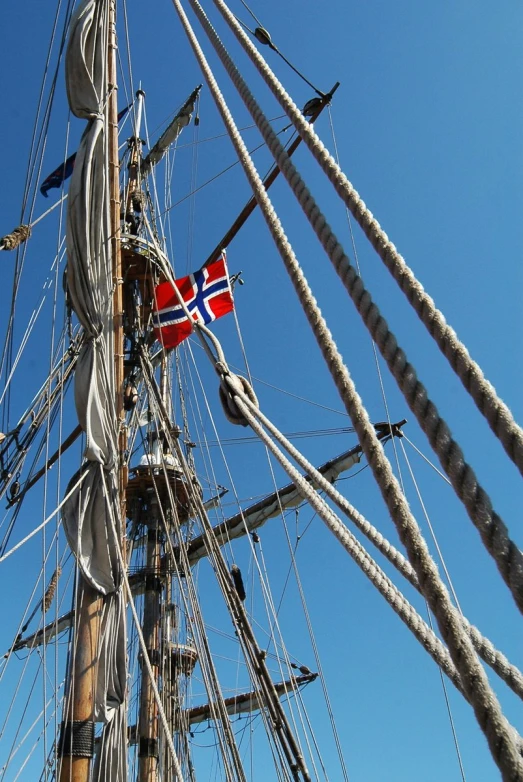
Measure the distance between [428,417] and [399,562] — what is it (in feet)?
3.95

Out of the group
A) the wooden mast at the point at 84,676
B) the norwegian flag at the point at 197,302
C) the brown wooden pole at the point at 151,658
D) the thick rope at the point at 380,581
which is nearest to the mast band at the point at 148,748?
the brown wooden pole at the point at 151,658

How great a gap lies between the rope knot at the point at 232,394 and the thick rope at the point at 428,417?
1463 mm

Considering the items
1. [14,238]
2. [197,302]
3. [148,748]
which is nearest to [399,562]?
[14,238]

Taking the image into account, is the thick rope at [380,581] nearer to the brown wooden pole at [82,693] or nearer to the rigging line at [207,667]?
the brown wooden pole at [82,693]

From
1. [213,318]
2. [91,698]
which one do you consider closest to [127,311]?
[213,318]

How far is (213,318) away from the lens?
8.65m

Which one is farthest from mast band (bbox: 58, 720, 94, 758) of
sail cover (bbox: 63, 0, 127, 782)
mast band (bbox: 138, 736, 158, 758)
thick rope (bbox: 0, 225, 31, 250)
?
mast band (bbox: 138, 736, 158, 758)

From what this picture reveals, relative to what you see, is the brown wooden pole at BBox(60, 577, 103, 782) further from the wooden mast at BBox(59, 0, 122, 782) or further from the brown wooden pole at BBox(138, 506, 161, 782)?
the brown wooden pole at BBox(138, 506, 161, 782)

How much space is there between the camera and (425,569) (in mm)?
1273

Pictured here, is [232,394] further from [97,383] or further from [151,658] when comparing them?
[151,658]

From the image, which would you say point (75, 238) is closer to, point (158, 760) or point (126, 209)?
point (126, 209)

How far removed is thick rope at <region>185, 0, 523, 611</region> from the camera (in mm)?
1154

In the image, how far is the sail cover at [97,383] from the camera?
17.6 ft

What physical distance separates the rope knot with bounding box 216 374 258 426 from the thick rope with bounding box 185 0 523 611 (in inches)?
57.6
